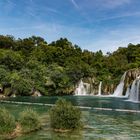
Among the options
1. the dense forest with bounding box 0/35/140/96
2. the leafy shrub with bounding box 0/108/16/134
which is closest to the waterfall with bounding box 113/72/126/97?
the dense forest with bounding box 0/35/140/96

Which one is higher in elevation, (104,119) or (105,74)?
(105,74)

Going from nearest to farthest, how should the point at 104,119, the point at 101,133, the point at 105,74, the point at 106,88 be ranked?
the point at 101,133 → the point at 104,119 → the point at 106,88 → the point at 105,74

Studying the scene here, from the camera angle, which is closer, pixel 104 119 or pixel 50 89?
pixel 104 119

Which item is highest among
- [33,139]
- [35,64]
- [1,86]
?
[35,64]

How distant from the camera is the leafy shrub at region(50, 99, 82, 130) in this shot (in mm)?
22984

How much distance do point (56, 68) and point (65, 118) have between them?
52.5m

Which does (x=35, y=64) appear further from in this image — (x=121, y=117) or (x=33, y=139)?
(x=33, y=139)

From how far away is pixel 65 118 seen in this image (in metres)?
23.0

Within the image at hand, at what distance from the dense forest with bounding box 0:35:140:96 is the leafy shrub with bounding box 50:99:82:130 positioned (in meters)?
40.5

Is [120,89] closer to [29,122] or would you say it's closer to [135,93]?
[135,93]

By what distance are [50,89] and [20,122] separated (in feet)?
155

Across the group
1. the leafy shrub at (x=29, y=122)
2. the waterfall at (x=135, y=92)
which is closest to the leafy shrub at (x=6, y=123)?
the leafy shrub at (x=29, y=122)

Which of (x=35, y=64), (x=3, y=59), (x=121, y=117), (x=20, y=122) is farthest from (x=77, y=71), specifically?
(x=20, y=122)

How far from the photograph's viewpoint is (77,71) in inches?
Answer: 2911
